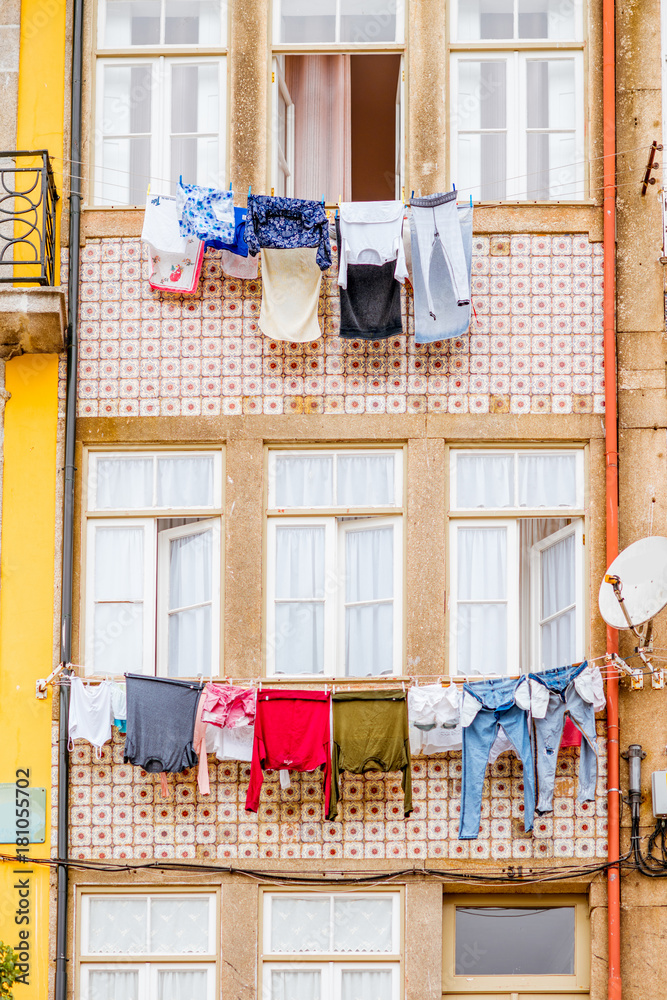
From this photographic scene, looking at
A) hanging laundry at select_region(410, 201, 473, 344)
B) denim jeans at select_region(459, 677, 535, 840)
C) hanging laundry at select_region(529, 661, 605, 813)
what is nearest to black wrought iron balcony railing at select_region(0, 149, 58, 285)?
hanging laundry at select_region(410, 201, 473, 344)

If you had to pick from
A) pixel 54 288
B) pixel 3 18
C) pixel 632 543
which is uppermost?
pixel 3 18

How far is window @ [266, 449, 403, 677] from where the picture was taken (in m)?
11.9

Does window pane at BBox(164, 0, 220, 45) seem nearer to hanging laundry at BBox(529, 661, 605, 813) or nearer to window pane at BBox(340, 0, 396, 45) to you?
window pane at BBox(340, 0, 396, 45)

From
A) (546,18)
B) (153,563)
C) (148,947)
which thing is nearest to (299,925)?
(148,947)

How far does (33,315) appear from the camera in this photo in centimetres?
1193

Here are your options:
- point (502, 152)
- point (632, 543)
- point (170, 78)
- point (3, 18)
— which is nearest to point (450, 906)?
point (632, 543)

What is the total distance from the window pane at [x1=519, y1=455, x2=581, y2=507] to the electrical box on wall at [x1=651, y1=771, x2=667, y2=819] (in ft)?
7.19

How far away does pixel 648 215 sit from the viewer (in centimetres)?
1231

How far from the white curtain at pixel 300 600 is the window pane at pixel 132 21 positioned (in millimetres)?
4343

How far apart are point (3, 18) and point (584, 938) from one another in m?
8.66

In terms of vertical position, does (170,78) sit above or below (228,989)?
above

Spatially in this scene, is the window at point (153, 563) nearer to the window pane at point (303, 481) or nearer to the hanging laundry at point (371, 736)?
the window pane at point (303, 481)

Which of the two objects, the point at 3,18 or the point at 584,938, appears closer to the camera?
the point at 584,938

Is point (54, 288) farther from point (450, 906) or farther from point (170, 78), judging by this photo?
point (450, 906)
